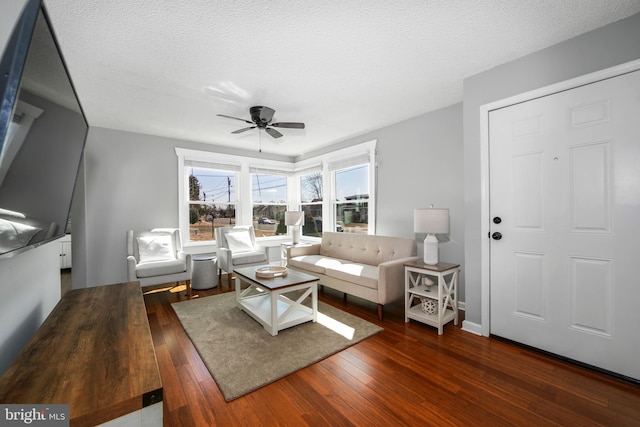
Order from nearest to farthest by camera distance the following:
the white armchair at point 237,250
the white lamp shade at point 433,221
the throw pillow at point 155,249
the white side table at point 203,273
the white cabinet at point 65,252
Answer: the white lamp shade at point 433,221
the throw pillow at point 155,249
the white side table at point 203,273
the white armchair at point 237,250
the white cabinet at point 65,252

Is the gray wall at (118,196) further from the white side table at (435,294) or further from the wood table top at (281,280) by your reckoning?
the white side table at (435,294)

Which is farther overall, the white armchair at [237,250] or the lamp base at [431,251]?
the white armchair at [237,250]

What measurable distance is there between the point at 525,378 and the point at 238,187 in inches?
197

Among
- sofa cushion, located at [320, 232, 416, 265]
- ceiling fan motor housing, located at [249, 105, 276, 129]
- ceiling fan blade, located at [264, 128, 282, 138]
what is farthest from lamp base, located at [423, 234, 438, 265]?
ceiling fan motor housing, located at [249, 105, 276, 129]

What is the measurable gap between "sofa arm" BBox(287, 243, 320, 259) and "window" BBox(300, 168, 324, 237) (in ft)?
3.36

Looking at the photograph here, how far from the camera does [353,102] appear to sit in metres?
3.20

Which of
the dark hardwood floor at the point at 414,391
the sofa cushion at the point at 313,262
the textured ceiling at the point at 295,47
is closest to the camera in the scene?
the dark hardwood floor at the point at 414,391

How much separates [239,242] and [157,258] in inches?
50.0

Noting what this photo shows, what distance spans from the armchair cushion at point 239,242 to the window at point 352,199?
169 cm

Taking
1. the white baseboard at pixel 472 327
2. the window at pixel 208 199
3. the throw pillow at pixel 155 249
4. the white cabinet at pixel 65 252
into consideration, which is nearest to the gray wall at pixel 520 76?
the white baseboard at pixel 472 327

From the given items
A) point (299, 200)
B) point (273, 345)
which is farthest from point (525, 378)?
point (299, 200)

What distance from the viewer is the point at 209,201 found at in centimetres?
504

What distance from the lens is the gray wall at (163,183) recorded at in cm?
337

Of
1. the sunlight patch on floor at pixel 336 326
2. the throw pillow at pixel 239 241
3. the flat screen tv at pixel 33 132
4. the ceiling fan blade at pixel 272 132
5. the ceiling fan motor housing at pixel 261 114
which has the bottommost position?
the sunlight patch on floor at pixel 336 326
